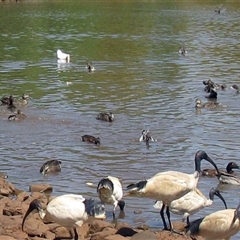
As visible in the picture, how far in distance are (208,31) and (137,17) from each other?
12.8 m

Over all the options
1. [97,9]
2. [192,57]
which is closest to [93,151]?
[192,57]

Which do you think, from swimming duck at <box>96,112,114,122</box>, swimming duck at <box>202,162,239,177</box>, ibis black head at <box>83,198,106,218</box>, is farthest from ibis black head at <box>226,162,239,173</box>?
swimming duck at <box>96,112,114,122</box>

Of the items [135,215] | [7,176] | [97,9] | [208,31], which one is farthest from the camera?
[97,9]

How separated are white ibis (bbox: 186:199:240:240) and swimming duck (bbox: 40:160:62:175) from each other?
454 cm

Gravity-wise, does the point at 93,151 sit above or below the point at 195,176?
below

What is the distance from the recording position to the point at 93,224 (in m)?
9.62

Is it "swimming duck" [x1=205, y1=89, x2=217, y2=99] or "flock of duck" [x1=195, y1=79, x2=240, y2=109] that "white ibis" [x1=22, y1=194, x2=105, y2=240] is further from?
"swimming duck" [x1=205, y1=89, x2=217, y2=99]

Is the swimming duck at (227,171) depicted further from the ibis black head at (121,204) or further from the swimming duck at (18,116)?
the swimming duck at (18,116)

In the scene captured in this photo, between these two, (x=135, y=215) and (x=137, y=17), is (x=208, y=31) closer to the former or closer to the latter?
(x=137, y=17)

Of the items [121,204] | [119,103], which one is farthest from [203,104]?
[121,204]

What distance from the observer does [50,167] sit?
1272 centimetres

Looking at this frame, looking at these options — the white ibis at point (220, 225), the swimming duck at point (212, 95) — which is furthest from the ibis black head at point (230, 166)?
the swimming duck at point (212, 95)

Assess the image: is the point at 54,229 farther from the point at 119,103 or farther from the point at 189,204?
the point at 119,103

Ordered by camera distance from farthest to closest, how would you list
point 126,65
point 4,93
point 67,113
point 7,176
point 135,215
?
point 126,65 → point 4,93 → point 67,113 → point 7,176 → point 135,215
